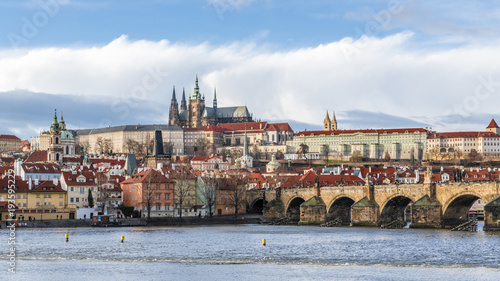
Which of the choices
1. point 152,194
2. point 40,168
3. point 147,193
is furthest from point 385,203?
point 40,168

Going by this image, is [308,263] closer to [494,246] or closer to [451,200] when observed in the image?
[494,246]

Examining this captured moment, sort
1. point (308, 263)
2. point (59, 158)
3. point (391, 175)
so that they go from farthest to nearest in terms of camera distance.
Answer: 1. point (59, 158)
2. point (391, 175)
3. point (308, 263)

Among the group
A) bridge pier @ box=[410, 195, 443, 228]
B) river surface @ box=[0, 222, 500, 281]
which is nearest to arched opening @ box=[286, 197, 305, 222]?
bridge pier @ box=[410, 195, 443, 228]

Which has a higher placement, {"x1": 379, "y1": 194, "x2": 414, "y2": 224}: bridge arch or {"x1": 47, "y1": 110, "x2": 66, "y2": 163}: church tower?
{"x1": 47, "y1": 110, "x2": 66, "y2": 163}: church tower

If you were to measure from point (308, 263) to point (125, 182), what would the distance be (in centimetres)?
4739

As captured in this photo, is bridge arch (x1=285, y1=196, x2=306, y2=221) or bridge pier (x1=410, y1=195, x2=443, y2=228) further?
bridge arch (x1=285, y1=196, x2=306, y2=221)

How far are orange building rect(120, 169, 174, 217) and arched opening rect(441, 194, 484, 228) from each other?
28592mm

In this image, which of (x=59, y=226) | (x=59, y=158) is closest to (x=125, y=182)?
(x=59, y=226)

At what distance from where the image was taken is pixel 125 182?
87.2m

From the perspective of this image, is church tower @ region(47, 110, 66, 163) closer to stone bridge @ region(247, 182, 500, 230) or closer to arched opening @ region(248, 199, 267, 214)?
arched opening @ region(248, 199, 267, 214)

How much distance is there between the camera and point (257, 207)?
96.4 m

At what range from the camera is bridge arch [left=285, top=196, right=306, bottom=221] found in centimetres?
8675

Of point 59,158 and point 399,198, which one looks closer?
point 399,198

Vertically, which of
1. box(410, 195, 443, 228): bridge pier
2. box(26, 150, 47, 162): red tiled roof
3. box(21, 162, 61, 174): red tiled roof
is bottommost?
box(410, 195, 443, 228): bridge pier
